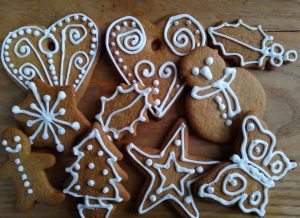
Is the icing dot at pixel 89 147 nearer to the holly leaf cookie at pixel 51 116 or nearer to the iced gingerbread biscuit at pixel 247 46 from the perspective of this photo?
the holly leaf cookie at pixel 51 116

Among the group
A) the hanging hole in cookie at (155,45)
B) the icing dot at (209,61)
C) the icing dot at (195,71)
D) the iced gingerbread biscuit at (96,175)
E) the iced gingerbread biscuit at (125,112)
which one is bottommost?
the iced gingerbread biscuit at (96,175)

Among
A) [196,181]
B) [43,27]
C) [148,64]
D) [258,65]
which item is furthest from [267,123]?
[43,27]

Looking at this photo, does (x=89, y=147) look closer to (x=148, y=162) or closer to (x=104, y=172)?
(x=104, y=172)

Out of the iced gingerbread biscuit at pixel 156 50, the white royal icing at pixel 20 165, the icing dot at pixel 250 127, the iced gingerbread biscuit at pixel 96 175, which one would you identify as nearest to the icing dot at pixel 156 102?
the iced gingerbread biscuit at pixel 156 50

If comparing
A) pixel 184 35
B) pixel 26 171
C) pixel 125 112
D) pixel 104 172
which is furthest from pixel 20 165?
pixel 184 35

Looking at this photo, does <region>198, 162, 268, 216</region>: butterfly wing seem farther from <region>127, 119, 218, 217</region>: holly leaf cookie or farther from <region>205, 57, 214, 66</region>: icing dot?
<region>205, 57, 214, 66</region>: icing dot
